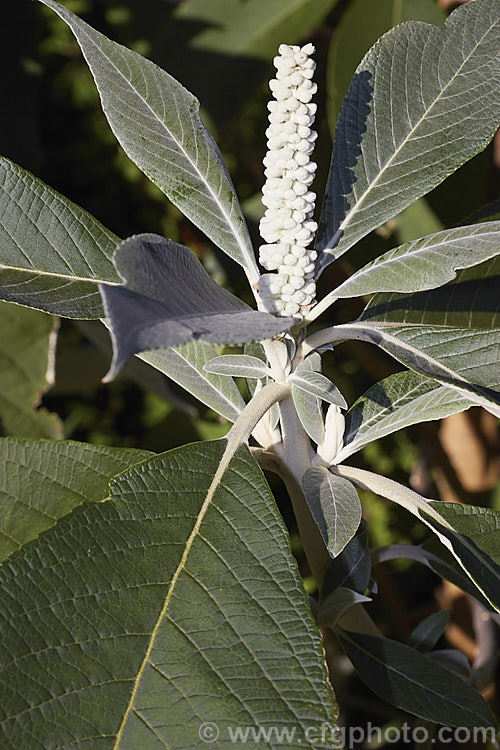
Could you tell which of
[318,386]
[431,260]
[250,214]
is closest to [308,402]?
[318,386]

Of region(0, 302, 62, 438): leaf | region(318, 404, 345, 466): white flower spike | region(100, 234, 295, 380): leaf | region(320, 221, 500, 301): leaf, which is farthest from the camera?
region(0, 302, 62, 438): leaf

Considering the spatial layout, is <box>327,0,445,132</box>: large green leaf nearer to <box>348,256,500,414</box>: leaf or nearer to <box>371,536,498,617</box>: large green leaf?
<box>348,256,500,414</box>: leaf

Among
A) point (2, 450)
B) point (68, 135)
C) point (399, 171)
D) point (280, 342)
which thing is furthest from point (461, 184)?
point (68, 135)

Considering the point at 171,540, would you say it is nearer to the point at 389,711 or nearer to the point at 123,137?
the point at 123,137

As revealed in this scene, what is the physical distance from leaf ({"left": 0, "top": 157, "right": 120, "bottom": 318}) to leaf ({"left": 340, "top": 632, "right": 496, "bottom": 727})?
365 millimetres

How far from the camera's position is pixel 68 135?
6.14 feet

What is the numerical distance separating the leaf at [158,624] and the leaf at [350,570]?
14 cm

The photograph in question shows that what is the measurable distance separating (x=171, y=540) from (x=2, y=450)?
0.20 metres

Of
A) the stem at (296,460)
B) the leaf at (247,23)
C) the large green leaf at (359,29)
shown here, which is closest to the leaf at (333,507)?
the stem at (296,460)

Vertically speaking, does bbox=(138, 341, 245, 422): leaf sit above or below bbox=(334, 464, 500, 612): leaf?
above

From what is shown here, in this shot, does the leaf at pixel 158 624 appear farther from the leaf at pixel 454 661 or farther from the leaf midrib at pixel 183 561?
the leaf at pixel 454 661

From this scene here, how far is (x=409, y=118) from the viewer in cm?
59

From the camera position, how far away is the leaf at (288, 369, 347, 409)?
0.52 meters

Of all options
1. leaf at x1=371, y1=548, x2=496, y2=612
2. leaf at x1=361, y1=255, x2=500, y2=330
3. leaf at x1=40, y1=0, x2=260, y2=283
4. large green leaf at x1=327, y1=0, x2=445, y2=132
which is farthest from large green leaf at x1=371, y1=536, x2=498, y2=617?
large green leaf at x1=327, y1=0, x2=445, y2=132
